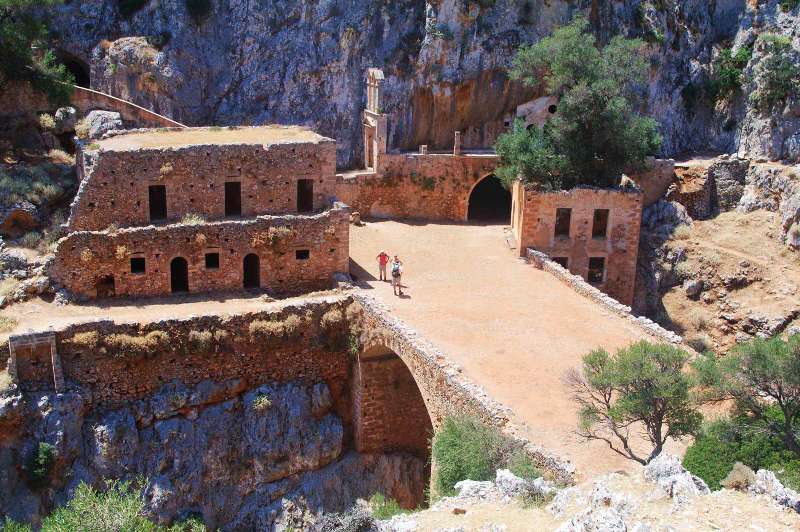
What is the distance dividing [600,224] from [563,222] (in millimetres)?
1388

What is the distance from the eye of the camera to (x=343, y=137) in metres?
40.3

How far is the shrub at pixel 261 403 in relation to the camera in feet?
Result: 81.3

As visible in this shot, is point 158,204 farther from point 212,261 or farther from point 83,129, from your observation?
point 83,129

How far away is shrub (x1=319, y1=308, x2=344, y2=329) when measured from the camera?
2542cm

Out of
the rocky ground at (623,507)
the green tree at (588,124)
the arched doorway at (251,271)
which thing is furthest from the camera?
the green tree at (588,124)

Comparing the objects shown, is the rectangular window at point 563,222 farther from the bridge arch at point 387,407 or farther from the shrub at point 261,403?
the shrub at point 261,403

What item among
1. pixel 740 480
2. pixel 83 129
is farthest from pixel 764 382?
pixel 83 129

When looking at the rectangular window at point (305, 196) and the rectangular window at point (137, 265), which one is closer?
the rectangular window at point (137, 265)

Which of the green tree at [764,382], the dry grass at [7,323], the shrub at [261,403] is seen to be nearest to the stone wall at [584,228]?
the shrub at [261,403]

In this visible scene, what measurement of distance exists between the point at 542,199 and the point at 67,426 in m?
17.3

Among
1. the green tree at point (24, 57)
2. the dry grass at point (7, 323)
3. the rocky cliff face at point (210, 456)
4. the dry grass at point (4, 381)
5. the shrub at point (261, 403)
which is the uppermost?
the green tree at point (24, 57)

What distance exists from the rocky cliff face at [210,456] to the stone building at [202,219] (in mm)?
3763

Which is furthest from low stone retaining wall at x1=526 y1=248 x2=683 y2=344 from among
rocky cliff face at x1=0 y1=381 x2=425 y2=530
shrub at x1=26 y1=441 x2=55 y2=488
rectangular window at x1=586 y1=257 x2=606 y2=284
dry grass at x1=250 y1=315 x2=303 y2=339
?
shrub at x1=26 y1=441 x2=55 y2=488

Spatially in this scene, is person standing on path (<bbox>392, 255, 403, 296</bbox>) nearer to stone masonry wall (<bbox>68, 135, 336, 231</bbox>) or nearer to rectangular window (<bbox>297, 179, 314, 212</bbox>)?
stone masonry wall (<bbox>68, 135, 336, 231</bbox>)
